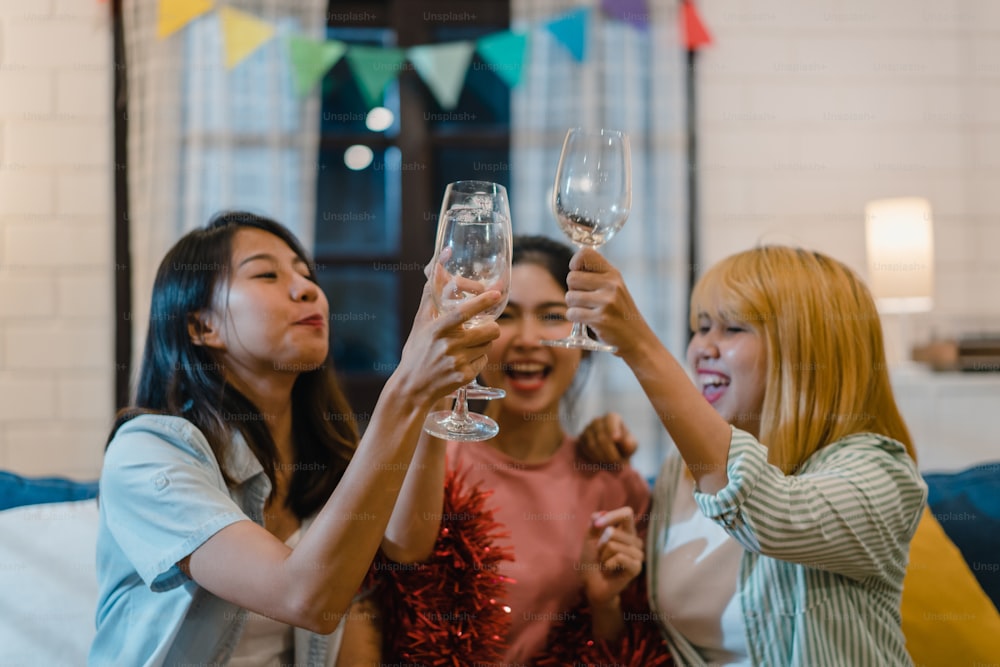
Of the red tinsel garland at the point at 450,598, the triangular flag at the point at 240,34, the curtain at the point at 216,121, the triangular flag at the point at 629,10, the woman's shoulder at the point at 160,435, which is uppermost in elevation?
the triangular flag at the point at 629,10

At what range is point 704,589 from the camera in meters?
1.39

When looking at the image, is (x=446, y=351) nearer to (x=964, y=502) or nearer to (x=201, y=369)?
(x=201, y=369)

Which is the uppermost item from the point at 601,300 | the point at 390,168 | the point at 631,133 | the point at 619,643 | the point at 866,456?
the point at 631,133

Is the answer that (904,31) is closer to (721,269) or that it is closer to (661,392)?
(721,269)

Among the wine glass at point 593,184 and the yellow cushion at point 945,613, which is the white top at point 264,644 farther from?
the yellow cushion at point 945,613

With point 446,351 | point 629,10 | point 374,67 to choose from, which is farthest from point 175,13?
point 446,351

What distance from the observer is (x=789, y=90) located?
315 cm

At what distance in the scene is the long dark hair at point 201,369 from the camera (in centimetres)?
133

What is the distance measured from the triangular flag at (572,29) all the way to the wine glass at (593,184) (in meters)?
1.98

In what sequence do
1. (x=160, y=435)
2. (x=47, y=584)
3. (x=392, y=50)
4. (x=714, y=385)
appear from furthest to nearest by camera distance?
1. (x=392, y=50)
2. (x=47, y=584)
3. (x=714, y=385)
4. (x=160, y=435)

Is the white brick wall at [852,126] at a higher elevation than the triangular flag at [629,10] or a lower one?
lower

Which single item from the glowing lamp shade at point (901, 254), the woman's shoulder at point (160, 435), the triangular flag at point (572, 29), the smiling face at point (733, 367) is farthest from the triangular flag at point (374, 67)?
the woman's shoulder at point (160, 435)

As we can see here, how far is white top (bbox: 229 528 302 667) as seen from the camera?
4.33 feet

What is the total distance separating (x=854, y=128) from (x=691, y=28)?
677 mm
